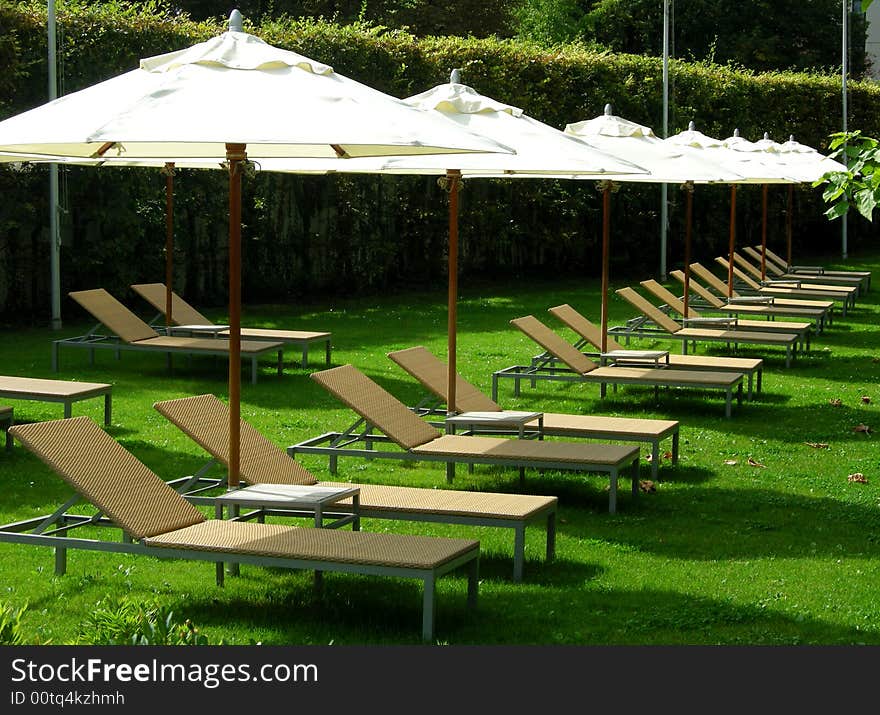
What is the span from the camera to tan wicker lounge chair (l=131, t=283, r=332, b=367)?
14.5 m

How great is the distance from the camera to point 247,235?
20562 mm

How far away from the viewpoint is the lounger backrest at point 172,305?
15.2 meters

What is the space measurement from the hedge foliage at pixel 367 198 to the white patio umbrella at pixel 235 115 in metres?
10.6

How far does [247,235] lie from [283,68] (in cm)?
1320

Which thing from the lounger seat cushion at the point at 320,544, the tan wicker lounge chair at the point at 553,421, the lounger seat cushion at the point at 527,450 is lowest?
the lounger seat cushion at the point at 320,544

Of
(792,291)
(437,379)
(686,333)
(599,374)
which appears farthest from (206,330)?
(792,291)

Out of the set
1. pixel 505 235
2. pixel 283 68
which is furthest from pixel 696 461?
pixel 505 235

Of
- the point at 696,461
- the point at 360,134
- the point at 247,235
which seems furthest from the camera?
the point at 247,235

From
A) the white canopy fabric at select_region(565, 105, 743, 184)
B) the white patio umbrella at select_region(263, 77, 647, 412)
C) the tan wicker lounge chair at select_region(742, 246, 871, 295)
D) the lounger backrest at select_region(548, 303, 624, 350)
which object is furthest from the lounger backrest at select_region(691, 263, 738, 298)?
the white patio umbrella at select_region(263, 77, 647, 412)

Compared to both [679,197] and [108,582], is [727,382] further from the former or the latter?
[679,197]

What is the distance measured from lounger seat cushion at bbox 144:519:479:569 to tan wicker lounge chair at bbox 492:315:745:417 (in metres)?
6.07

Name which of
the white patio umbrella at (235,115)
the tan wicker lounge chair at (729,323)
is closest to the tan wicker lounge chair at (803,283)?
the tan wicker lounge chair at (729,323)

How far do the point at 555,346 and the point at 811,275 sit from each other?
13784 millimetres

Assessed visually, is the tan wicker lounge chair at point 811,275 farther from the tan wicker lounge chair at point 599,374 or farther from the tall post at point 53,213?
the tall post at point 53,213
